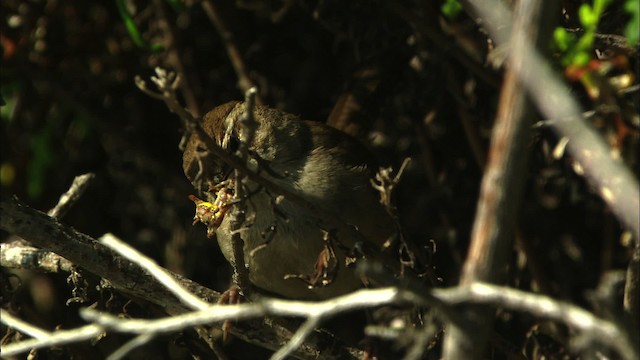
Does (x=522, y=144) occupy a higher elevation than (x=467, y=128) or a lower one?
higher

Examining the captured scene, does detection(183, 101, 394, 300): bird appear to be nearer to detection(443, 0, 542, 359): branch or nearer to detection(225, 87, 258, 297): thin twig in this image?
detection(225, 87, 258, 297): thin twig

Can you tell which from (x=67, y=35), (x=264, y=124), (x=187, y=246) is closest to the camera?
(x=264, y=124)

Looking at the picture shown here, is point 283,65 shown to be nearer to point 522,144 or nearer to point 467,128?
point 467,128

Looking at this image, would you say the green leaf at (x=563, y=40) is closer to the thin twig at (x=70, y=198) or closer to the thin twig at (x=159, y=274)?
the thin twig at (x=159, y=274)

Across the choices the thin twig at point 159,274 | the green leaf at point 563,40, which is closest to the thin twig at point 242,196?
the thin twig at point 159,274

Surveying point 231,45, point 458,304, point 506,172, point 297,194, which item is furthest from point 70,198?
point 506,172

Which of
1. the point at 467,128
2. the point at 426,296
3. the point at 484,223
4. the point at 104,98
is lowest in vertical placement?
the point at 104,98

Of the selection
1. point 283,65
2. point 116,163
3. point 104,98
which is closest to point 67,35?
point 104,98

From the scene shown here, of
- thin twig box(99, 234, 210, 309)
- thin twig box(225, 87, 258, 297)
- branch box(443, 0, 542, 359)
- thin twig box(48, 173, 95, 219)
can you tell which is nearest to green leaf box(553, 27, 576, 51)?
thin twig box(225, 87, 258, 297)
